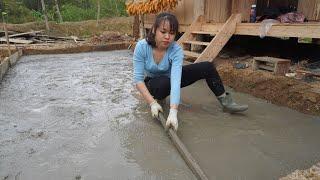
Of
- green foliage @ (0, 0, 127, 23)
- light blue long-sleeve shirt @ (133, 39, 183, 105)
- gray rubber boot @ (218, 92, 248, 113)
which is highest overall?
green foliage @ (0, 0, 127, 23)

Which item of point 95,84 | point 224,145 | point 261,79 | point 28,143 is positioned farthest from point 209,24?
point 28,143

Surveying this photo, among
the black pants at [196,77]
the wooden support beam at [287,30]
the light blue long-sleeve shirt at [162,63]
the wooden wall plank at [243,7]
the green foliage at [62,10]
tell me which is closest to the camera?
the light blue long-sleeve shirt at [162,63]

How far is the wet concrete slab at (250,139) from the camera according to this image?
2477 millimetres

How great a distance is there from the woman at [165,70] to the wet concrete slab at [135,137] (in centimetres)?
29

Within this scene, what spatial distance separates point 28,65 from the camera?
305 inches

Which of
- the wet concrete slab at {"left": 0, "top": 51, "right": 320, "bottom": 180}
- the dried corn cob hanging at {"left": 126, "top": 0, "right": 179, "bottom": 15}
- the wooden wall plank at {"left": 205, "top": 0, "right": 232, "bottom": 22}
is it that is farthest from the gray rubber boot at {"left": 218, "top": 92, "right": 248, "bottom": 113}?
the dried corn cob hanging at {"left": 126, "top": 0, "right": 179, "bottom": 15}

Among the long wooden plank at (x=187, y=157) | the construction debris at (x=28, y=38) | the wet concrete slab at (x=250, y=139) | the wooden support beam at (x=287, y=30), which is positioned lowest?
the wet concrete slab at (x=250, y=139)

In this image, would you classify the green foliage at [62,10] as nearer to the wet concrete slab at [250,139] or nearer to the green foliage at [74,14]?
the green foliage at [74,14]

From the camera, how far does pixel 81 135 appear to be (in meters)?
3.11

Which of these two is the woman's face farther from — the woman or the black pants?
the black pants

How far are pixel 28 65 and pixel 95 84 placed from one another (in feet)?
10.6

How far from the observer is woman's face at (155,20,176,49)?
9.73 ft

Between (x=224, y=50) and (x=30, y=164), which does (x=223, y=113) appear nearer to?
(x=30, y=164)

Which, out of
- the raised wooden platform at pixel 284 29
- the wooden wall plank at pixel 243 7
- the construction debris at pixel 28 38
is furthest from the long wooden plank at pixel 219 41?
→ the construction debris at pixel 28 38
